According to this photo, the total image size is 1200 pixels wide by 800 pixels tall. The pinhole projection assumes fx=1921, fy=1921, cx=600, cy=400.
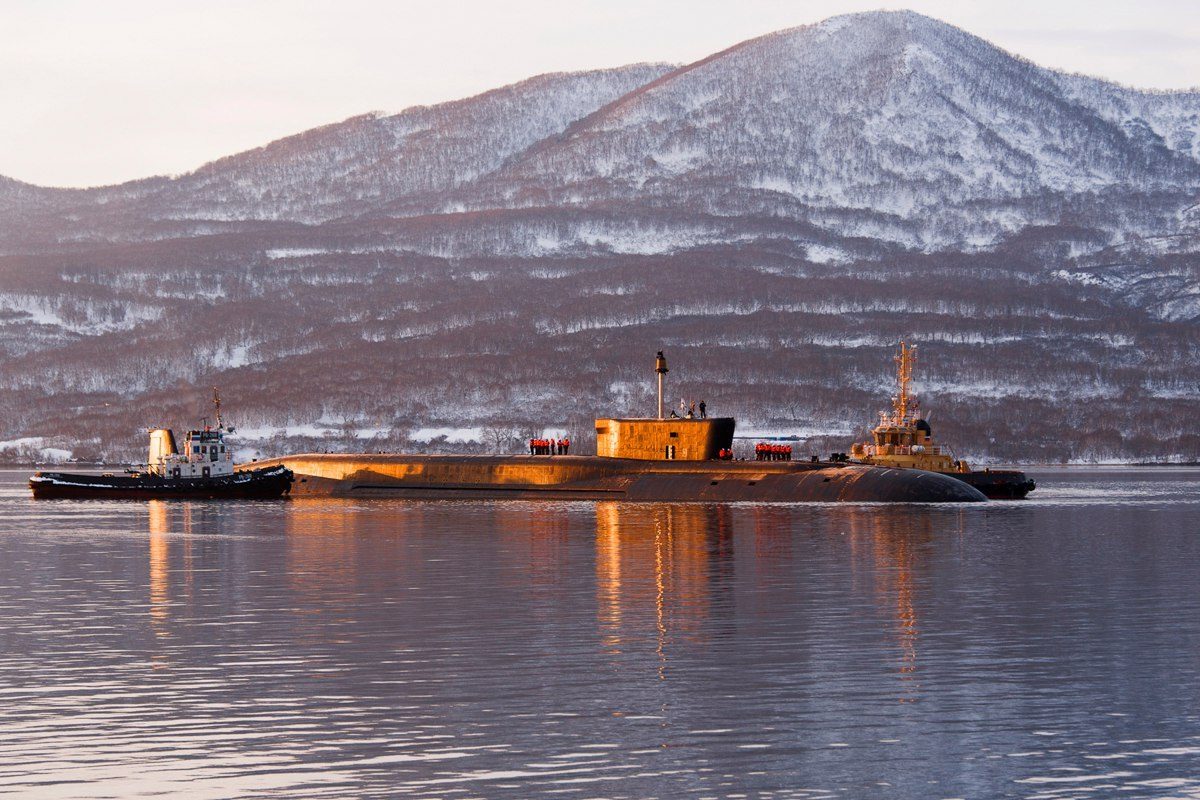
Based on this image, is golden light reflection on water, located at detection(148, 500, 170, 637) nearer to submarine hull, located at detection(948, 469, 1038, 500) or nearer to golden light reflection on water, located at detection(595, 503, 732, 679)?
golden light reflection on water, located at detection(595, 503, 732, 679)

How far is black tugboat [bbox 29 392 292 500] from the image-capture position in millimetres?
121375

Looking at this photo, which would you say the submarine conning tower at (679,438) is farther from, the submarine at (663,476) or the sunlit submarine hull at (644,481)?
the sunlit submarine hull at (644,481)

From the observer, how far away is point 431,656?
37.4m

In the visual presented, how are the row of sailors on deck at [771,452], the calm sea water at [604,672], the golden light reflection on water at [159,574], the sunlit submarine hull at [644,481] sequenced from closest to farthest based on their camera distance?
the calm sea water at [604,672] → the golden light reflection on water at [159,574] → the sunlit submarine hull at [644,481] → the row of sailors on deck at [771,452]

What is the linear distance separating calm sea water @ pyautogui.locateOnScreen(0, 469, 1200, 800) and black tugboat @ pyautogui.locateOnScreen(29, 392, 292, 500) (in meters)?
52.5

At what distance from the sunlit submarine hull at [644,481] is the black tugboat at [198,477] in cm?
620

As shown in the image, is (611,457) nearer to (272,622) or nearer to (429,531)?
(429,531)

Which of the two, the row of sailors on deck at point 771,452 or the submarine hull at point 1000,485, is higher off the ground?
the row of sailors on deck at point 771,452

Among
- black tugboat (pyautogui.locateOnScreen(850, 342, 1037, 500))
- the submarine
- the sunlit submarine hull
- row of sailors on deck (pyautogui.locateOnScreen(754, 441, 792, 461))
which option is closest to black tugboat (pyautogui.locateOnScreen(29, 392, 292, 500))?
the sunlit submarine hull

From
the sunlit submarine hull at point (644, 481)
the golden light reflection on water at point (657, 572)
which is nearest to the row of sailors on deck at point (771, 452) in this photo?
the sunlit submarine hull at point (644, 481)

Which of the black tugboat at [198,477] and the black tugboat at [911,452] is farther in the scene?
the black tugboat at [198,477]

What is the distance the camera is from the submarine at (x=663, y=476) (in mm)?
99312

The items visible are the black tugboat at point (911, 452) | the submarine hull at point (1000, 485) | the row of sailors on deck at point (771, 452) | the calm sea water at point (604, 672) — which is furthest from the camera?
the submarine hull at point (1000, 485)

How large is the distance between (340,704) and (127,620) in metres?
14.6
